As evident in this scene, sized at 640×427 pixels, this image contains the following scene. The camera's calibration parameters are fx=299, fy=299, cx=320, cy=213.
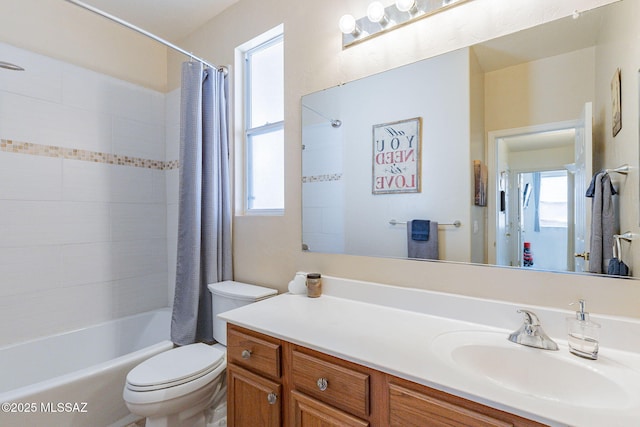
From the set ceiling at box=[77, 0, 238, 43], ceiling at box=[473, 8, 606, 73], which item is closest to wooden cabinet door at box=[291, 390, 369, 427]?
ceiling at box=[473, 8, 606, 73]

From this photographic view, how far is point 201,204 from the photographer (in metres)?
1.92

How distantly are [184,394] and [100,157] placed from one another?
1754 millimetres

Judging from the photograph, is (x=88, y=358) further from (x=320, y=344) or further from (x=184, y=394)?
(x=320, y=344)

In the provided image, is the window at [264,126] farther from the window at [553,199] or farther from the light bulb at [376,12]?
the window at [553,199]

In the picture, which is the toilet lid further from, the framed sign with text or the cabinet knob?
the framed sign with text

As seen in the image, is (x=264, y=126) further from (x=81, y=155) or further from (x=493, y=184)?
(x=493, y=184)

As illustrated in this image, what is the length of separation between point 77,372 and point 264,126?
1.69 meters

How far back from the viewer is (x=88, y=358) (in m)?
2.04

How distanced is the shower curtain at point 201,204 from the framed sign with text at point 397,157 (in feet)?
3.50

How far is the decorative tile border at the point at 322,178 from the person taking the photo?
161cm

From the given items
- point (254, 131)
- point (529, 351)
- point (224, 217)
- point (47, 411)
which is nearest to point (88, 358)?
point (47, 411)

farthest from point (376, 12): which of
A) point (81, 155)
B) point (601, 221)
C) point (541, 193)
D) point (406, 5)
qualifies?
point (81, 155)

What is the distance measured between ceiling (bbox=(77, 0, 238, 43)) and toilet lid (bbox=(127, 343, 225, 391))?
2.22 metres

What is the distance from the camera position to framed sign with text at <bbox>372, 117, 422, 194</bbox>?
1362 millimetres
